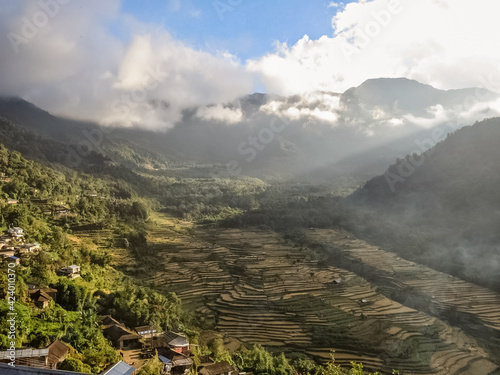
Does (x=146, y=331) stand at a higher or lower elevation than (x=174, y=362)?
higher

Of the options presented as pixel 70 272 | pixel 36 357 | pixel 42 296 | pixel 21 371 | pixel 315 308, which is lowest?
pixel 315 308

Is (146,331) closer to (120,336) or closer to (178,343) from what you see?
(120,336)

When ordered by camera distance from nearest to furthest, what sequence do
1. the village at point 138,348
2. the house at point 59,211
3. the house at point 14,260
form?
the village at point 138,348 → the house at point 14,260 → the house at point 59,211

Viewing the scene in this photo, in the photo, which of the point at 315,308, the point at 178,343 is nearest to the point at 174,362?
the point at 178,343

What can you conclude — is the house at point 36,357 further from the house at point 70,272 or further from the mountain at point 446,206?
the mountain at point 446,206

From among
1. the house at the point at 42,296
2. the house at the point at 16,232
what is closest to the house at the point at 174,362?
the house at the point at 42,296

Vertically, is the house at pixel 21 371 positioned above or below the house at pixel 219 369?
above
